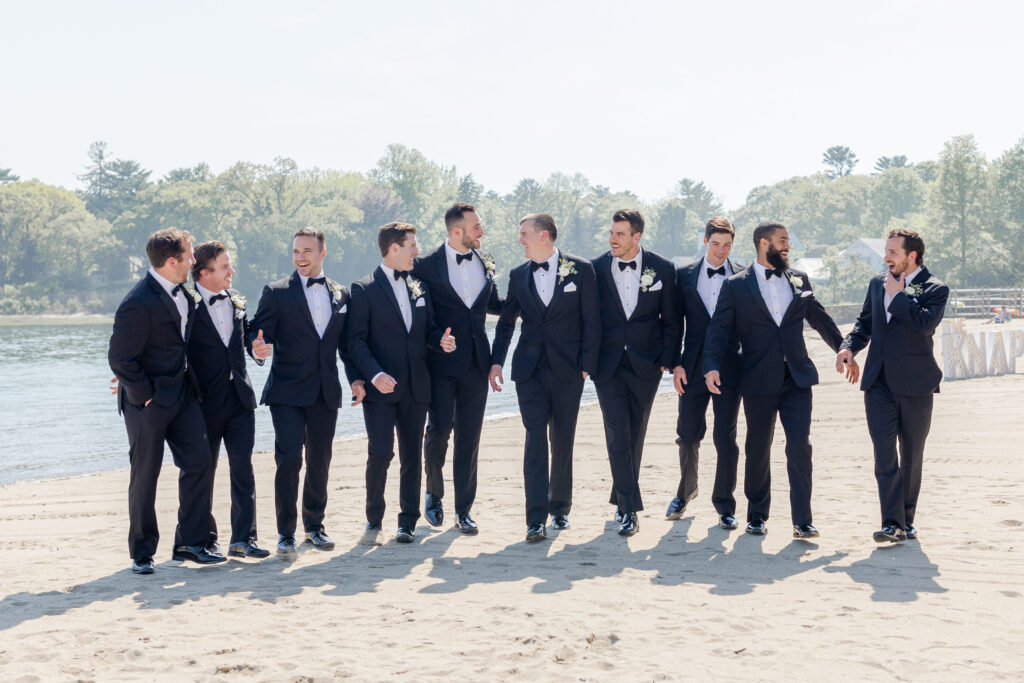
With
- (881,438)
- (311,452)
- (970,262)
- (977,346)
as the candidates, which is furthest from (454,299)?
(970,262)

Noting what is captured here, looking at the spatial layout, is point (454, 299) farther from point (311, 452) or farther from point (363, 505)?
point (363, 505)

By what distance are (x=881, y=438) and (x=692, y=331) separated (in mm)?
1552

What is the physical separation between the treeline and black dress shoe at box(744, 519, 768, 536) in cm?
6209

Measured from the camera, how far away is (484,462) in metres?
11.8

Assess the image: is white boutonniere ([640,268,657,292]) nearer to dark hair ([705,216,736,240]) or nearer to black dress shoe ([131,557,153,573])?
dark hair ([705,216,736,240])

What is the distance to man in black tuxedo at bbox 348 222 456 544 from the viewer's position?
23.8 feet

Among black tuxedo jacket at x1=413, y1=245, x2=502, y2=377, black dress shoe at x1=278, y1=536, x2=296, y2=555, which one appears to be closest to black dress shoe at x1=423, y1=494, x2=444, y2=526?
black tuxedo jacket at x1=413, y1=245, x2=502, y2=377

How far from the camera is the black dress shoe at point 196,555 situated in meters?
6.68

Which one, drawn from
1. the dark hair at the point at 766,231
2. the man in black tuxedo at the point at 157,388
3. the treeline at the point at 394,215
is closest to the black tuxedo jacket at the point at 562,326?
the dark hair at the point at 766,231

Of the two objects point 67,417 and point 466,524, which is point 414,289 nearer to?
point 466,524

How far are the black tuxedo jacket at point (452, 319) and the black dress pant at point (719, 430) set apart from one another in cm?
156

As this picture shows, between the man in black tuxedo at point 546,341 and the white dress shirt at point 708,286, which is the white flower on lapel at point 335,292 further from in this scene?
the white dress shirt at point 708,286

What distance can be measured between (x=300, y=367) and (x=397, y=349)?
68 cm

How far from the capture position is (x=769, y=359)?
23.2 ft
